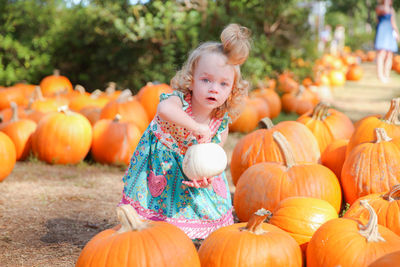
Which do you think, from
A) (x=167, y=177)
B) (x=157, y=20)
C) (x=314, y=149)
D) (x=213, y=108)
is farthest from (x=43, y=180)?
(x=157, y=20)

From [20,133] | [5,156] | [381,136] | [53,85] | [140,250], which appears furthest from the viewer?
[53,85]

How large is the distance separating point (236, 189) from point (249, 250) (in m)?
1.27

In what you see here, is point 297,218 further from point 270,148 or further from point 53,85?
point 53,85

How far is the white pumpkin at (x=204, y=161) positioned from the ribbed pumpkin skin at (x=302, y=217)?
43 cm

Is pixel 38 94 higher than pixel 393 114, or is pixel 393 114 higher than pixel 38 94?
pixel 393 114

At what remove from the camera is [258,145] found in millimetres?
3922

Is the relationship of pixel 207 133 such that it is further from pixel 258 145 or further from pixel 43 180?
pixel 43 180

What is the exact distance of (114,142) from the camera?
195 inches

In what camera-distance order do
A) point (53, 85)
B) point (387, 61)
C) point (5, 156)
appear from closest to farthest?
point (5, 156)
point (53, 85)
point (387, 61)

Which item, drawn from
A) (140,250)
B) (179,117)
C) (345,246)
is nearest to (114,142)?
(179,117)

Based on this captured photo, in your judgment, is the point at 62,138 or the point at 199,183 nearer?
the point at 199,183

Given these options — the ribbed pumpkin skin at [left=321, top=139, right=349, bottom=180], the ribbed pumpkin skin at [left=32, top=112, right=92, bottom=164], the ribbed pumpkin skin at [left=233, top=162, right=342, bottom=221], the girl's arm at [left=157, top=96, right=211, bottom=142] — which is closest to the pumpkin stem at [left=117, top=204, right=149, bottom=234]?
the girl's arm at [left=157, top=96, right=211, bottom=142]

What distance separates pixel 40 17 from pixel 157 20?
2.29 m

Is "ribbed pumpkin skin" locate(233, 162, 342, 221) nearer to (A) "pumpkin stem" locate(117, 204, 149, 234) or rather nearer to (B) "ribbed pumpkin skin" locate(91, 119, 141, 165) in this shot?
(A) "pumpkin stem" locate(117, 204, 149, 234)
